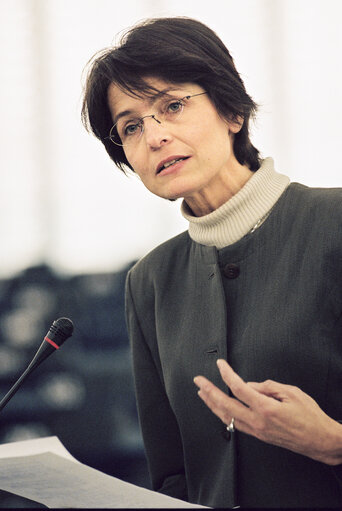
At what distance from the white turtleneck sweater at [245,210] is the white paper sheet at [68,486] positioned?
1.56ft

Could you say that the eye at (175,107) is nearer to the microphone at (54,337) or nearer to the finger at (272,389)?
the microphone at (54,337)

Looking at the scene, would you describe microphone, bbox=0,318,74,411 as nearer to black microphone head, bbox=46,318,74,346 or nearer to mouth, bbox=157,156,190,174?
black microphone head, bbox=46,318,74,346

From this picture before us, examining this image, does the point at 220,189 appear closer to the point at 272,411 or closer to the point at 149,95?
the point at 149,95

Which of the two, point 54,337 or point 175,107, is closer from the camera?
point 54,337

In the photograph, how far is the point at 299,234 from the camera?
39.4 inches

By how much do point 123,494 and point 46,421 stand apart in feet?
6.40

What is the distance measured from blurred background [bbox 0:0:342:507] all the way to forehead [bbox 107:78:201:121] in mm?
1524

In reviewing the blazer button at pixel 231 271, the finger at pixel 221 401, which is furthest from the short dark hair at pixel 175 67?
the finger at pixel 221 401

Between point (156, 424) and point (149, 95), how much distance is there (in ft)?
2.06

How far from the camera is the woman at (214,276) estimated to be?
36.1 inches

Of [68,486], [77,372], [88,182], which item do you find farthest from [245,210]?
[88,182]

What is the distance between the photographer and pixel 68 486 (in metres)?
0.70

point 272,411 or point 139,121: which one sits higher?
point 139,121

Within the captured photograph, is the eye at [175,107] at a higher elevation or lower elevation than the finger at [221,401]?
higher
